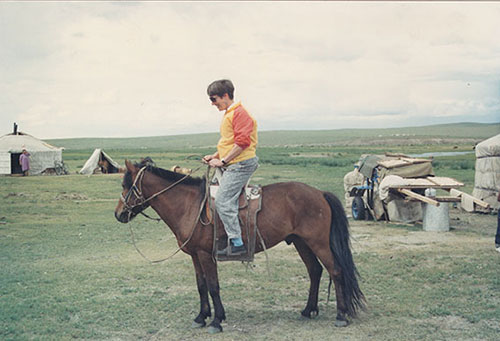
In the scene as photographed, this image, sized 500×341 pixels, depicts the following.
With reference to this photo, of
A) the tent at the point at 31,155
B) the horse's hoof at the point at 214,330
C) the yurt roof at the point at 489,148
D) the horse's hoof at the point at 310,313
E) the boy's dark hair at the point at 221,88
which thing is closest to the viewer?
the boy's dark hair at the point at 221,88

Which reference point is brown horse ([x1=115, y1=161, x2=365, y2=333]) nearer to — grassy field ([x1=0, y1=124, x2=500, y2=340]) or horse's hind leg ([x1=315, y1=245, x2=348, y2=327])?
horse's hind leg ([x1=315, y1=245, x2=348, y2=327])

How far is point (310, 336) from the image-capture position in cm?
509

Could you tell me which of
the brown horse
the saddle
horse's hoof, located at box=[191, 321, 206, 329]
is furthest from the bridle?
horse's hoof, located at box=[191, 321, 206, 329]

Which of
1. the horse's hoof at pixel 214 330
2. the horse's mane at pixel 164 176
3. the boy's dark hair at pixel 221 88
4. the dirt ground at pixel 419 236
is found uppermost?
the boy's dark hair at pixel 221 88

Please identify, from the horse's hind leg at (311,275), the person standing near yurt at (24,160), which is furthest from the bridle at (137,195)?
the person standing near yurt at (24,160)

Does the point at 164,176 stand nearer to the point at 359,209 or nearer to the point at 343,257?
the point at 343,257

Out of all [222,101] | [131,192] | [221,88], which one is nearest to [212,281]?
[131,192]

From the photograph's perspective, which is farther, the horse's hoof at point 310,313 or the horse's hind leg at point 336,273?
the horse's hoof at point 310,313

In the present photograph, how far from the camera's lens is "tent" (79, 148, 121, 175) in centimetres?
3028

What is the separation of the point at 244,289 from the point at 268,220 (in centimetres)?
185

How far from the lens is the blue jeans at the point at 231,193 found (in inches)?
205

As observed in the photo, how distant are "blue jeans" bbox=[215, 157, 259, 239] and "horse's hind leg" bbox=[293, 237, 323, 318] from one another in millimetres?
880

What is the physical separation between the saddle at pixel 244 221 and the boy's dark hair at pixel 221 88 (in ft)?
3.38

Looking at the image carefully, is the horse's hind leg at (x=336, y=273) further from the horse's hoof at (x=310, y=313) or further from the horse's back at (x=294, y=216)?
the horse's hoof at (x=310, y=313)
